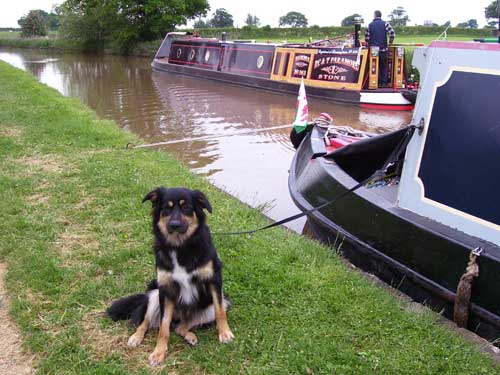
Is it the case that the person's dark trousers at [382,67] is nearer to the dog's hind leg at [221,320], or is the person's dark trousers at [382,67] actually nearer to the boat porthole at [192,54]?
the boat porthole at [192,54]

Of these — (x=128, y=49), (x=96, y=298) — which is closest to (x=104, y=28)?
(x=128, y=49)

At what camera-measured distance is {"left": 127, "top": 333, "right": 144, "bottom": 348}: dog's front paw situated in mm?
2923

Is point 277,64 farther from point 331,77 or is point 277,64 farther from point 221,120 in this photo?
point 221,120

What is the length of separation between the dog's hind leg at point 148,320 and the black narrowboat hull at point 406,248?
185cm

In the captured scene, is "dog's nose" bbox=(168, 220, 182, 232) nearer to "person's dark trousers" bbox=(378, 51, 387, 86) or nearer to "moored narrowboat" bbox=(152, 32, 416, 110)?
"moored narrowboat" bbox=(152, 32, 416, 110)

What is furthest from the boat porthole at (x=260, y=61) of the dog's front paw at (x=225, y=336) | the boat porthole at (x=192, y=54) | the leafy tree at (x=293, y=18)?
the leafy tree at (x=293, y=18)

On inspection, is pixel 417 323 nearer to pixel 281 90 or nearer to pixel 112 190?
pixel 112 190

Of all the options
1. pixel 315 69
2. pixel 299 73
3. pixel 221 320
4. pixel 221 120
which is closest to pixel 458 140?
A: pixel 221 320

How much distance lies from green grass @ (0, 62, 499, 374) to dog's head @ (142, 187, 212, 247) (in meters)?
0.69

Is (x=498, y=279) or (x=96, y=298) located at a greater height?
(x=498, y=279)

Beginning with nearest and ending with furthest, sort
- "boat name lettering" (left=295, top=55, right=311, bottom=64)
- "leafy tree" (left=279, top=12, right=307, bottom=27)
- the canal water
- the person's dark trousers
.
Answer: the canal water, the person's dark trousers, "boat name lettering" (left=295, top=55, right=311, bottom=64), "leafy tree" (left=279, top=12, right=307, bottom=27)

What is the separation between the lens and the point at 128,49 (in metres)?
37.2

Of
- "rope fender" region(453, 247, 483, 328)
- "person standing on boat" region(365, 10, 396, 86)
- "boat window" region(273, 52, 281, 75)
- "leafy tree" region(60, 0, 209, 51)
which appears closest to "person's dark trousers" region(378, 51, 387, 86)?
"person standing on boat" region(365, 10, 396, 86)

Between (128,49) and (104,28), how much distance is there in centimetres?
377
